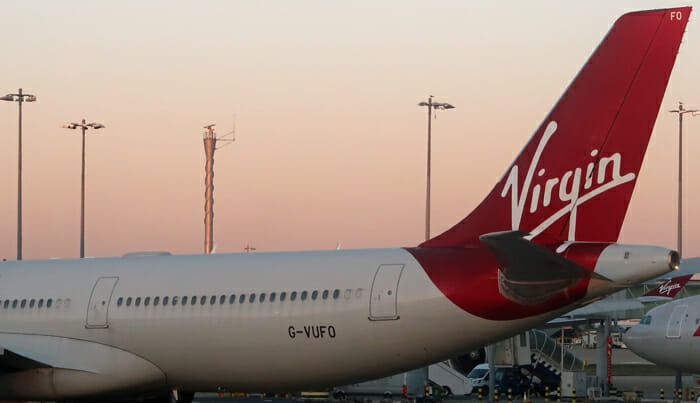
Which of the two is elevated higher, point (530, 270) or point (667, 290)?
point (530, 270)

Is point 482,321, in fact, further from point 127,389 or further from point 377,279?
point 127,389

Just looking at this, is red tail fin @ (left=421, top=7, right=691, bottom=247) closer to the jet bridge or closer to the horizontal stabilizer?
the horizontal stabilizer

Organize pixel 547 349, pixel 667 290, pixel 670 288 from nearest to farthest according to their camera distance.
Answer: pixel 670 288, pixel 667 290, pixel 547 349

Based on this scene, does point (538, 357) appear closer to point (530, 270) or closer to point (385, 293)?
point (385, 293)

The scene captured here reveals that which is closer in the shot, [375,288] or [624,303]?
[375,288]

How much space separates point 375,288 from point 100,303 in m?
6.37

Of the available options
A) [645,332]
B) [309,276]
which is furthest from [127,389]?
[645,332]

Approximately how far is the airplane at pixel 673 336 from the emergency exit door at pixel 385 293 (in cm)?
1391

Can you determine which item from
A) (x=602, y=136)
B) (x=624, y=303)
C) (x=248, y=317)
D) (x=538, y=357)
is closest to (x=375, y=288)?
(x=248, y=317)

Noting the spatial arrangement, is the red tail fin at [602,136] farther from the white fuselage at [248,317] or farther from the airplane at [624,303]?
the airplane at [624,303]

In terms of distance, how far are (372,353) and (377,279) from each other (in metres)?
1.23

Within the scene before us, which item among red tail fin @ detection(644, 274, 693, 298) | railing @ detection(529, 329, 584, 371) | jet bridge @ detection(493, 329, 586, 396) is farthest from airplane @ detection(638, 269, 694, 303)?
railing @ detection(529, 329, 584, 371)

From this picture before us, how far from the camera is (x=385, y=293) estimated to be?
64.7 feet

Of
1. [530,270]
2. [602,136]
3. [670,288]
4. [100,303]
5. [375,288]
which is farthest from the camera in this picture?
[670,288]
